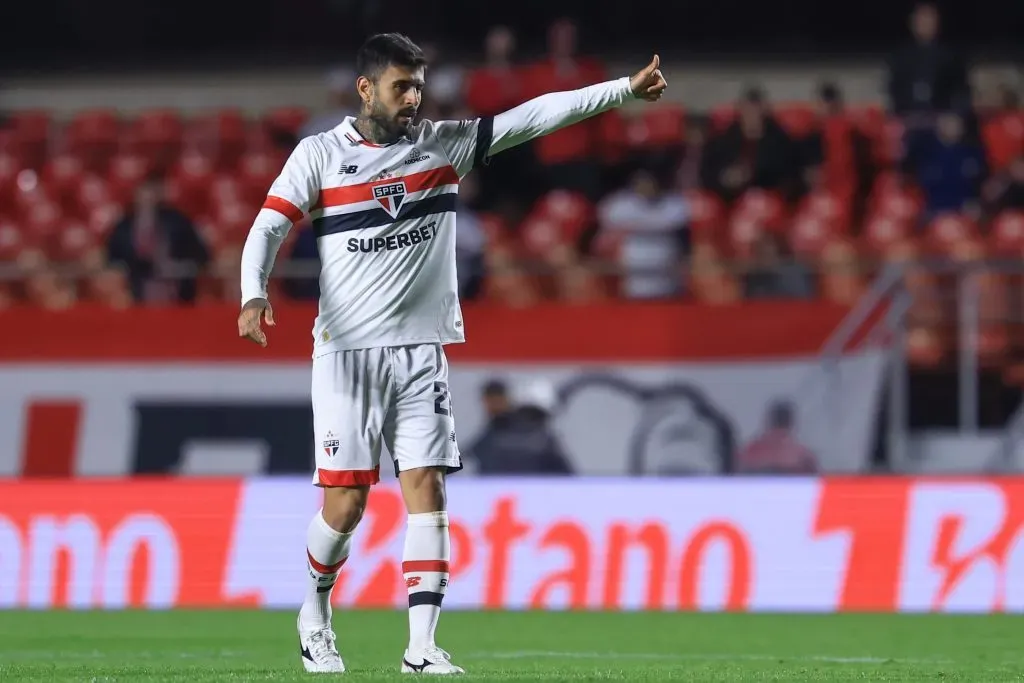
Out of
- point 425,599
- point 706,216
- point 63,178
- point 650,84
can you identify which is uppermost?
point 63,178

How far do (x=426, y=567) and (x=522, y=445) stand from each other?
6.79 meters

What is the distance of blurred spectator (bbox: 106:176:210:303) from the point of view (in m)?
14.6

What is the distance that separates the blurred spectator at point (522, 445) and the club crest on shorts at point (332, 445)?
6.57 meters

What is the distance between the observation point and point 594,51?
20.6 metres

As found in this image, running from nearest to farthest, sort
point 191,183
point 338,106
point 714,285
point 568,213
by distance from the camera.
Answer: point 714,285 → point 568,213 → point 338,106 → point 191,183

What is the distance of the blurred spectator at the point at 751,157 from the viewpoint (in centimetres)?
1611

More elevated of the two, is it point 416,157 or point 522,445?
point 416,157

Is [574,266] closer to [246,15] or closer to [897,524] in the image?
[897,524]

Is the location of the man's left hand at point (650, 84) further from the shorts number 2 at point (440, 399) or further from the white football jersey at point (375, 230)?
the shorts number 2 at point (440, 399)

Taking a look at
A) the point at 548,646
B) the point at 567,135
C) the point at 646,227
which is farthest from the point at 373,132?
the point at 567,135

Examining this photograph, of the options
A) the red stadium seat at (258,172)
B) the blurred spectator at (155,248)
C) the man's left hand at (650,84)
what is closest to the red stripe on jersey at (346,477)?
the man's left hand at (650,84)

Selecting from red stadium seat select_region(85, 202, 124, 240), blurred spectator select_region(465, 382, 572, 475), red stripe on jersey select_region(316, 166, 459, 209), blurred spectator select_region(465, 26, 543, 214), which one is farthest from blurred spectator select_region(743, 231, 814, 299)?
red stripe on jersey select_region(316, 166, 459, 209)

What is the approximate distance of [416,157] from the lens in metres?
6.42

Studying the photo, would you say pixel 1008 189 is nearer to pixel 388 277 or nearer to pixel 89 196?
pixel 89 196
